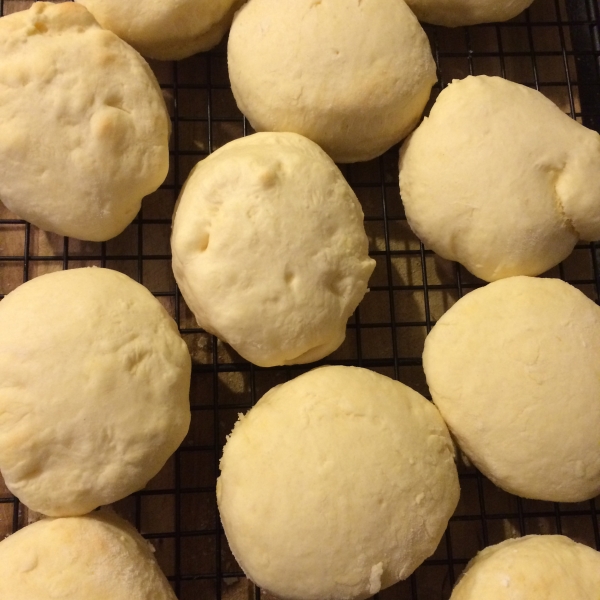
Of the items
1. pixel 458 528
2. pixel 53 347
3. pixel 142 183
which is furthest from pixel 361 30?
pixel 458 528

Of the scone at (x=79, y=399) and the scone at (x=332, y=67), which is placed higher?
the scone at (x=332, y=67)

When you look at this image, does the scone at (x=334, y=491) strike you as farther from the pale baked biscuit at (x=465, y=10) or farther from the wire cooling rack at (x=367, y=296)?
the pale baked biscuit at (x=465, y=10)

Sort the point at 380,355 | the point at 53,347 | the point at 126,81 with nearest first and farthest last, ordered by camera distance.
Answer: the point at 53,347 → the point at 126,81 → the point at 380,355

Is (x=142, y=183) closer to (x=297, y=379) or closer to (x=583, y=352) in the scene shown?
(x=297, y=379)

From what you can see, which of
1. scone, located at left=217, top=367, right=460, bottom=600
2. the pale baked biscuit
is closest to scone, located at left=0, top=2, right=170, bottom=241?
scone, located at left=217, top=367, right=460, bottom=600

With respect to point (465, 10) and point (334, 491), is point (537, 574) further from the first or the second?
point (465, 10)

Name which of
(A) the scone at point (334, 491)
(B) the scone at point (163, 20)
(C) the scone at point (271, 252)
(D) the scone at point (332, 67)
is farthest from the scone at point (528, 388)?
(B) the scone at point (163, 20)

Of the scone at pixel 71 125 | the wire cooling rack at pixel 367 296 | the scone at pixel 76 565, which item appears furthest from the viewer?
the wire cooling rack at pixel 367 296
